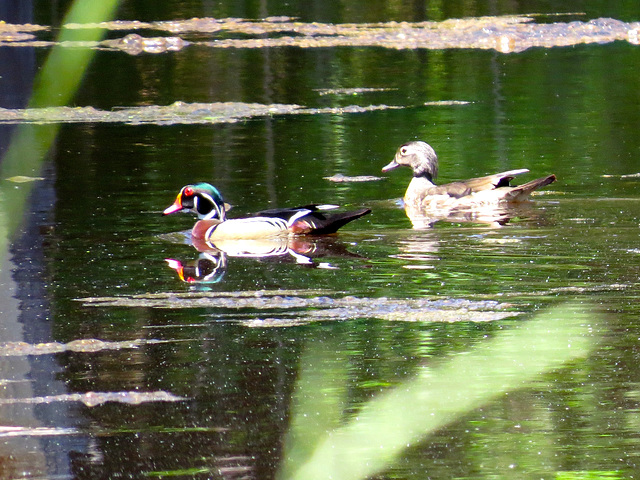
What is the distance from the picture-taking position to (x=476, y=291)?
899 cm

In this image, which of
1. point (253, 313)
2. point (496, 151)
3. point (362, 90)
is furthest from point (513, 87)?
point (253, 313)

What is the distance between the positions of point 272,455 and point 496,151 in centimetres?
1020

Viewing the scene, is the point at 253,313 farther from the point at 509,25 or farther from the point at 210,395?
the point at 509,25

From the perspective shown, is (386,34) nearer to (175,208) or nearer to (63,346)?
(175,208)

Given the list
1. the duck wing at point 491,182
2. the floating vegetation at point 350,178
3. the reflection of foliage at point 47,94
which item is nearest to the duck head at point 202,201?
the reflection of foliage at point 47,94

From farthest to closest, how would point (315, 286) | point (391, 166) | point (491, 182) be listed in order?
point (391, 166)
point (491, 182)
point (315, 286)

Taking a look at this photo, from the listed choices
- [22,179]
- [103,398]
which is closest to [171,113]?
[22,179]

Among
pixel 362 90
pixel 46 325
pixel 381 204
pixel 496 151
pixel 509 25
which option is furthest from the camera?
pixel 509 25

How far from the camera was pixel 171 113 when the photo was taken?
747 inches

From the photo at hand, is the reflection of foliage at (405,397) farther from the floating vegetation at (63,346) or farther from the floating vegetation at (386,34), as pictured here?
the floating vegetation at (386,34)

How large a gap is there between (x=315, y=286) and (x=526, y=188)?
4.12 m

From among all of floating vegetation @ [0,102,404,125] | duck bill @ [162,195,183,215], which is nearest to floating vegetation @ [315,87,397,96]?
floating vegetation @ [0,102,404,125]

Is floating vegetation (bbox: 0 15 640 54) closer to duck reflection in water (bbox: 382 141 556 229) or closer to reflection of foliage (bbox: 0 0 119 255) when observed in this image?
reflection of foliage (bbox: 0 0 119 255)

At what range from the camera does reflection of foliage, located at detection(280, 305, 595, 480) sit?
5941mm
